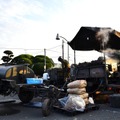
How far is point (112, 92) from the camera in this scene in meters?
12.2

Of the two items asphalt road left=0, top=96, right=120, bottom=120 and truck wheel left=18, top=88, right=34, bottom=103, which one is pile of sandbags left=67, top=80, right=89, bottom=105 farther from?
truck wheel left=18, top=88, right=34, bottom=103

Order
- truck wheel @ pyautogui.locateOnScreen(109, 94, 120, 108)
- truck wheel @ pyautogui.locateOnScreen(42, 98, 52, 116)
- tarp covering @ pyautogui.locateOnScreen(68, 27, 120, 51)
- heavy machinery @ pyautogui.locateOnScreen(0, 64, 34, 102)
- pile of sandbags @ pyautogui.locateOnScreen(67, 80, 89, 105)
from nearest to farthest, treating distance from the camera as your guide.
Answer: truck wheel @ pyautogui.locateOnScreen(42, 98, 52, 116) → pile of sandbags @ pyautogui.locateOnScreen(67, 80, 89, 105) → truck wheel @ pyautogui.locateOnScreen(109, 94, 120, 108) → heavy machinery @ pyautogui.locateOnScreen(0, 64, 34, 102) → tarp covering @ pyautogui.locateOnScreen(68, 27, 120, 51)

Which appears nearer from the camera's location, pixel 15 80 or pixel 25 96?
pixel 15 80

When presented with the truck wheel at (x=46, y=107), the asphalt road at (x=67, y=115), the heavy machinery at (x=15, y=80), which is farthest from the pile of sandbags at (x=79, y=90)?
the heavy machinery at (x=15, y=80)

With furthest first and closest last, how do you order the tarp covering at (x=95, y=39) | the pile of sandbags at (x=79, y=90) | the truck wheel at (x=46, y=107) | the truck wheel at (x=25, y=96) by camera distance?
1. the tarp covering at (x=95, y=39)
2. the truck wheel at (x=25, y=96)
3. the pile of sandbags at (x=79, y=90)
4. the truck wheel at (x=46, y=107)

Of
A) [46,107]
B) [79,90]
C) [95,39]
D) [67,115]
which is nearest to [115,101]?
[79,90]

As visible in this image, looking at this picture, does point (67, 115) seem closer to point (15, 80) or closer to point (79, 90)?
point (79, 90)

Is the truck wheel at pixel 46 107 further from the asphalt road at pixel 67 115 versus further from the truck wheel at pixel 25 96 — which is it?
the truck wheel at pixel 25 96

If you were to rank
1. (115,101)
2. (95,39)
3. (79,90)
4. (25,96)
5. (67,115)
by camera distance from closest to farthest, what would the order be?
(67,115) → (79,90) → (115,101) → (25,96) → (95,39)

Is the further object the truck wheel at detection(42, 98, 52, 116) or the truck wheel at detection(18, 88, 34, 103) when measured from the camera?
the truck wheel at detection(18, 88, 34, 103)

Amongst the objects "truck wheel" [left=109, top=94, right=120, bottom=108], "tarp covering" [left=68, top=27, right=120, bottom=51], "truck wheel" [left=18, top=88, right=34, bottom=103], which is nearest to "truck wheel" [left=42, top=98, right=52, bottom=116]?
"truck wheel" [left=109, top=94, right=120, bottom=108]

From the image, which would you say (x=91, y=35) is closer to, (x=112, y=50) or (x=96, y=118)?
(x=112, y=50)

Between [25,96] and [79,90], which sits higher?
[79,90]

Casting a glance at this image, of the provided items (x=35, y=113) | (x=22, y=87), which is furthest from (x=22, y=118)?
(x=22, y=87)
